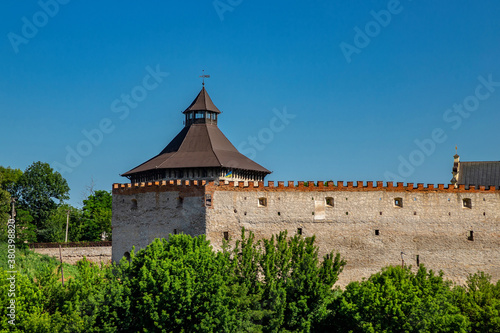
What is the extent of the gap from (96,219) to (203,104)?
23.1m

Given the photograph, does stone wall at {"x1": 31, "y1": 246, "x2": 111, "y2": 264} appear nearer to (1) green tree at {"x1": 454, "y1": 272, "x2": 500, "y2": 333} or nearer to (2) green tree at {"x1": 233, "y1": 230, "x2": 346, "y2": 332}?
(2) green tree at {"x1": 233, "y1": 230, "x2": 346, "y2": 332}

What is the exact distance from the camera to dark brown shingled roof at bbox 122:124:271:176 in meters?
56.8

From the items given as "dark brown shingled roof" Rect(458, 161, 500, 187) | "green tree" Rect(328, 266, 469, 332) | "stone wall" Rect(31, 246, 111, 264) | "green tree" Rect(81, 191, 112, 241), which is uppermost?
→ "dark brown shingled roof" Rect(458, 161, 500, 187)

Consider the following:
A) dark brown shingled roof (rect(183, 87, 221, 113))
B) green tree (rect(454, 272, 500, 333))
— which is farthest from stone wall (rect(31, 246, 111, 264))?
green tree (rect(454, 272, 500, 333))

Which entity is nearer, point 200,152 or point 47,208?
point 200,152

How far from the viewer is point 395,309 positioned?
140 feet

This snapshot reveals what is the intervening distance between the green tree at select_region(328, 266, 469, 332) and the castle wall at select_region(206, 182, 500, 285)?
5.79 meters

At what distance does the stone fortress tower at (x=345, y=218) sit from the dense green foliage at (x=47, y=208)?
24.4 meters

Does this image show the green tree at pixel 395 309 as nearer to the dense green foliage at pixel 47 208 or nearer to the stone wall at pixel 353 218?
the stone wall at pixel 353 218

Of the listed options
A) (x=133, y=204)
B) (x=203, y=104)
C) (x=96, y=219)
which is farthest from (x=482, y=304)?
(x=96, y=219)

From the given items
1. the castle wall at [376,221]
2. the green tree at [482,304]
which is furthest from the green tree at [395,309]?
the castle wall at [376,221]

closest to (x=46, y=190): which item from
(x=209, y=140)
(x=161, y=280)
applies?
(x=209, y=140)

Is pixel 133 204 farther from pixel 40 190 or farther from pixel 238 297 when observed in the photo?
pixel 40 190

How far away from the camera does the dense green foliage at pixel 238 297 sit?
41.3m
